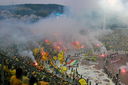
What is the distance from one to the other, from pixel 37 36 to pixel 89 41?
53705mm

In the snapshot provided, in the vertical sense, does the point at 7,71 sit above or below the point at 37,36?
above

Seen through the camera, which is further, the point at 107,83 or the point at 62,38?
the point at 62,38

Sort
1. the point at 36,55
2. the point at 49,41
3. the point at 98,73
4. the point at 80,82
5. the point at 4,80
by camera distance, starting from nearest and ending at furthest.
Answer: the point at 4,80 < the point at 80,82 < the point at 98,73 < the point at 36,55 < the point at 49,41

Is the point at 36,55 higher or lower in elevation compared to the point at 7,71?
lower

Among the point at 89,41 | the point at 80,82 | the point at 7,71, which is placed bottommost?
the point at 89,41

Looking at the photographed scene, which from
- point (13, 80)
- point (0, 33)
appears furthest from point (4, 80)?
point (0, 33)

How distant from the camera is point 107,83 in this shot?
69.9m

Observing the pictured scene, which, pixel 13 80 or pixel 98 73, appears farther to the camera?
pixel 98 73

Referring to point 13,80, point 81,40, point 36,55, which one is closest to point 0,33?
point 36,55

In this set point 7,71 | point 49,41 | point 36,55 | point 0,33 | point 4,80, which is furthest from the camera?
point 49,41

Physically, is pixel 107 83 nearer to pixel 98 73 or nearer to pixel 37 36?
pixel 98 73

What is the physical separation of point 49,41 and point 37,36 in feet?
47.2

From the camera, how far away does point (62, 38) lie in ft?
639

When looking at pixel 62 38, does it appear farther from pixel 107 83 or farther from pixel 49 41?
pixel 107 83
